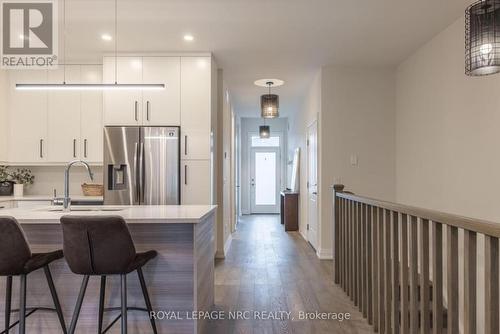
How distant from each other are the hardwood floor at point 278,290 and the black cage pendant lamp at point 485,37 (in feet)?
6.71

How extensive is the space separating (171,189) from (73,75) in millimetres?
2045

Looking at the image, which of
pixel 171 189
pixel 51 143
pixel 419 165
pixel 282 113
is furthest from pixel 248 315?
pixel 282 113

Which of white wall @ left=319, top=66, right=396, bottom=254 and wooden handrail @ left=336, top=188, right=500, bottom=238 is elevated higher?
white wall @ left=319, top=66, right=396, bottom=254

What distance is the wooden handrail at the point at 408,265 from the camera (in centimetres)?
137

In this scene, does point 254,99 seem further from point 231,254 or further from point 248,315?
point 248,315

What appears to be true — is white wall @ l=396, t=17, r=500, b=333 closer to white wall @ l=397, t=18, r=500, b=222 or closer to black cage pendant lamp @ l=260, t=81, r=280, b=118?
white wall @ l=397, t=18, r=500, b=222

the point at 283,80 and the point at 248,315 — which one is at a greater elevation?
the point at 283,80

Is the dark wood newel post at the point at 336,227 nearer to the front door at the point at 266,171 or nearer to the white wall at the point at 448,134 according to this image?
the white wall at the point at 448,134

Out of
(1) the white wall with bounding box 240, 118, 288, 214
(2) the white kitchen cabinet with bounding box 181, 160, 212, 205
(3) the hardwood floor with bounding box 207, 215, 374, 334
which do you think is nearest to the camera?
(3) the hardwood floor with bounding box 207, 215, 374, 334

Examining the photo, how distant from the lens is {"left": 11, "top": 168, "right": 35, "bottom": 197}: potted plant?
4441 mm

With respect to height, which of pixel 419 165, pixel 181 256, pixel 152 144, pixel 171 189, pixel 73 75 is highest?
pixel 73 75

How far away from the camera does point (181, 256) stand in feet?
7.75

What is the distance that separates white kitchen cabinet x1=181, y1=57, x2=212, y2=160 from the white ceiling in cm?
37

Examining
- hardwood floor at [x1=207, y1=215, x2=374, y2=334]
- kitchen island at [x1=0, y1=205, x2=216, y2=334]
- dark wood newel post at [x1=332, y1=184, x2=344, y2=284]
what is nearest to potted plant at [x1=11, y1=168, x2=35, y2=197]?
kitchen island at [x1=0, y1=205, x2=216, y2=334]
